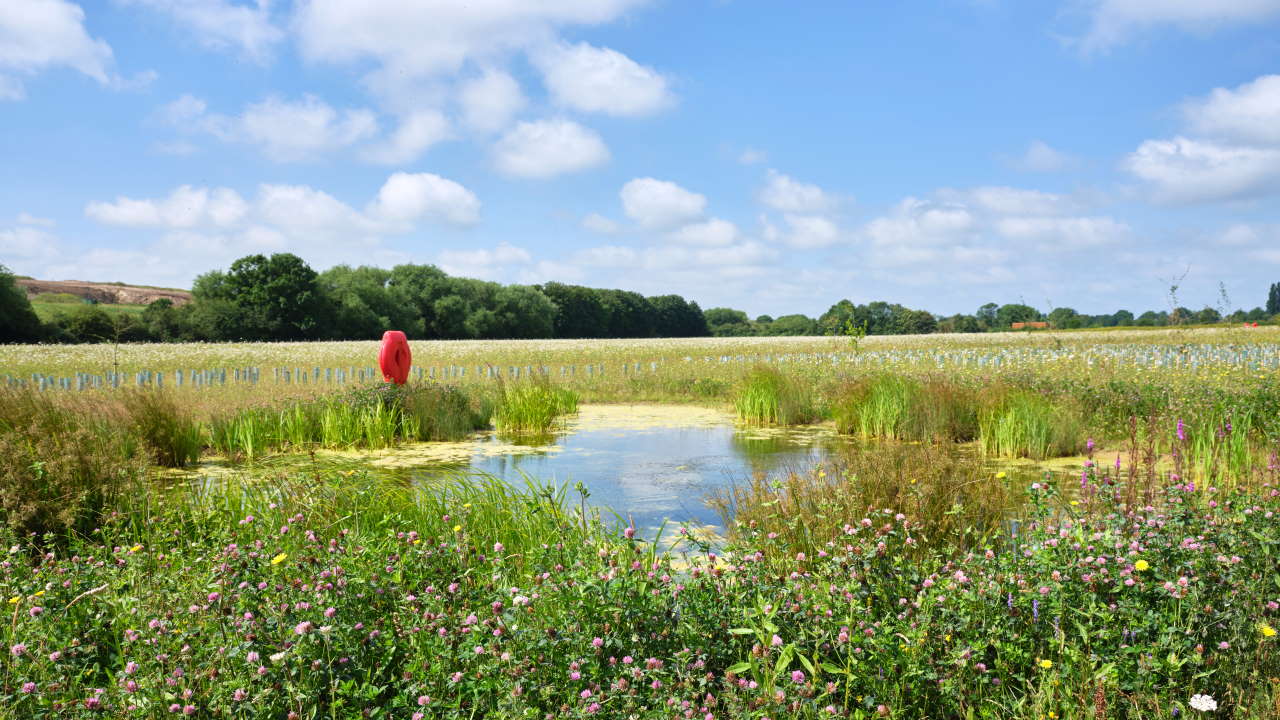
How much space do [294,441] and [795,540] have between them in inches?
267

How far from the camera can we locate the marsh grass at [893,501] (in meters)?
3.97

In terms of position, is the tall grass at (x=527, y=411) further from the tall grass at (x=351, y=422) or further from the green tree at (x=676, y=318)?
the green tree at (x=676, y=318)

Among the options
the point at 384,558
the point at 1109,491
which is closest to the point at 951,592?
the point at 1109,491

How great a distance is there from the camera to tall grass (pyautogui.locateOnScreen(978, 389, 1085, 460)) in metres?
8.02

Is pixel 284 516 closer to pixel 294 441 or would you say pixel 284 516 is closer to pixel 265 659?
pixel 265 659

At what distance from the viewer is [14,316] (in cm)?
3172

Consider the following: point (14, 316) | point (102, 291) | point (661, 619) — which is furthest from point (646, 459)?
point (102, 291)

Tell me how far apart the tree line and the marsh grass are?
47.1 feet

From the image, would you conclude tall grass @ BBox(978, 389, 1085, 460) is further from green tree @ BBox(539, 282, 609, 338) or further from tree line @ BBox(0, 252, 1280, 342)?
green tree @ BBox(539, 282, 609, 338)

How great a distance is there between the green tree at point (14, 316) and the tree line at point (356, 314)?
0.04 meters

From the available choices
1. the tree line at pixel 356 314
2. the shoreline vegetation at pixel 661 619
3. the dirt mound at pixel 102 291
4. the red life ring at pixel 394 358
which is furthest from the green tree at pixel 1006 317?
the dirt mound at pixel 102 291

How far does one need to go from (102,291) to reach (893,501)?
307 feet

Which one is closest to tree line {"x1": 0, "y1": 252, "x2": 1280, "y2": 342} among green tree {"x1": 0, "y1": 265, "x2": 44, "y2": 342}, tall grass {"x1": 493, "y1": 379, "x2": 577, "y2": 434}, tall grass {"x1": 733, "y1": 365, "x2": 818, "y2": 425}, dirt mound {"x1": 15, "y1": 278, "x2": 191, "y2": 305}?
green tree {"x1": 0, "y1": 265, "x2": 44, "y2": 342}

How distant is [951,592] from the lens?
2504 mm
